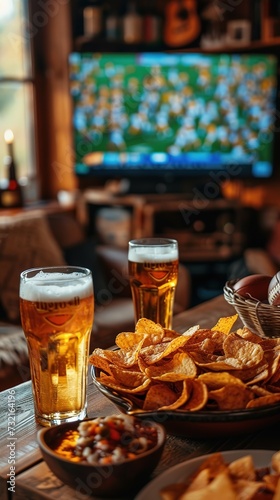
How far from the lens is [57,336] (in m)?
0.99

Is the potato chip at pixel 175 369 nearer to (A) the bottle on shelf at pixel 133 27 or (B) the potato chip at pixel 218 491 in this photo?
(B) the potato chip at pixel 218 491

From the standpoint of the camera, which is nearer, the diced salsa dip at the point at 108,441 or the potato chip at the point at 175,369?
the diced salsa dip at the point at 108,441

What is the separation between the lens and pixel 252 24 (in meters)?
3.75

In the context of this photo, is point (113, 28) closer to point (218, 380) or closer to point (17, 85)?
point (17, 85)

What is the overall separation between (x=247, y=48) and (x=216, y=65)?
0.25m

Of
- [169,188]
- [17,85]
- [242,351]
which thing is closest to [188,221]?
[169,188]

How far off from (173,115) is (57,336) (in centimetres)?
298

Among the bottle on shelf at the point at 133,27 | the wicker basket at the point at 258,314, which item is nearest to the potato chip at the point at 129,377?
the wicker basket at the point at 258,314

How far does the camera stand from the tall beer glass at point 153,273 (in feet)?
4.37

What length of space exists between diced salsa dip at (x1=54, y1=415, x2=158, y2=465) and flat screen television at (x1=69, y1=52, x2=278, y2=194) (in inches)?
118

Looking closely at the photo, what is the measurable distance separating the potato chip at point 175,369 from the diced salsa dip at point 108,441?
11 cm

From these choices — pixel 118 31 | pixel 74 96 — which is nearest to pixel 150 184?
pixel 74 96

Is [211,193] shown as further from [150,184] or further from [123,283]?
[123,283]

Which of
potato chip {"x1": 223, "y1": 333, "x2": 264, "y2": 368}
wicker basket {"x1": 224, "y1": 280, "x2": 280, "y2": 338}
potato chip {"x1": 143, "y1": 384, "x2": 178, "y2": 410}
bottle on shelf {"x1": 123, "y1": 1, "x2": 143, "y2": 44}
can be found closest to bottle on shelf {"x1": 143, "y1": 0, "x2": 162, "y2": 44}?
bottle on shelf {"x1": 123, "y1": 1, "x2": 143, "y2": 44}
